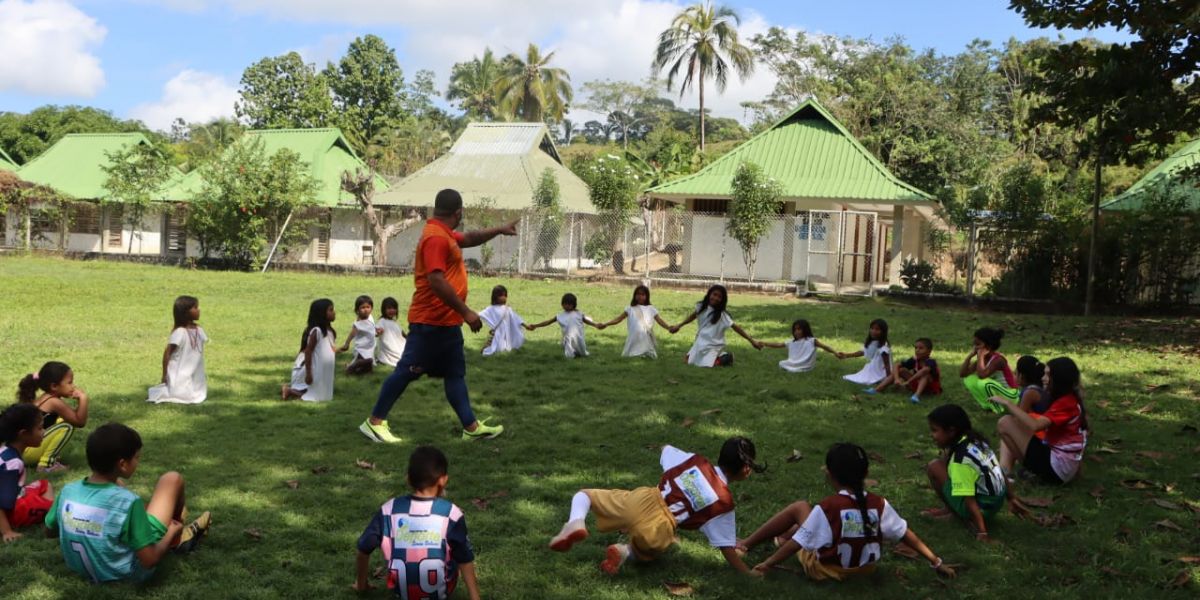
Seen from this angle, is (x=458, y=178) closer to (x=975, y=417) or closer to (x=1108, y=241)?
(x=1108, y=241)

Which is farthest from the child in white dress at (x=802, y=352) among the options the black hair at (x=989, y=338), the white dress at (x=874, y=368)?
the black hair at (x=989, y=338)

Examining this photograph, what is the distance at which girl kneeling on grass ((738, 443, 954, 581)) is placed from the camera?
4703 mm

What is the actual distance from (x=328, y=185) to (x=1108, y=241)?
26.7m

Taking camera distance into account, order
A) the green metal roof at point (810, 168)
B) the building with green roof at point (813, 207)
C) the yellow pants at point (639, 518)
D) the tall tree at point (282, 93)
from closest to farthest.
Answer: the yellow pants at point (639, 518)
the building with green roof at point (813, 207)
the green metal roof at point (810, 168)
the tall tree at point (282, 93)

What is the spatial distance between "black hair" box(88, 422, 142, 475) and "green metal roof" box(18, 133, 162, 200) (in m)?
36.7

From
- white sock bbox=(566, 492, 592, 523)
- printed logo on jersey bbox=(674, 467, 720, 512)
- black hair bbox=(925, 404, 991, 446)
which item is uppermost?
black hair bbox=(925, 404, 991, 446)

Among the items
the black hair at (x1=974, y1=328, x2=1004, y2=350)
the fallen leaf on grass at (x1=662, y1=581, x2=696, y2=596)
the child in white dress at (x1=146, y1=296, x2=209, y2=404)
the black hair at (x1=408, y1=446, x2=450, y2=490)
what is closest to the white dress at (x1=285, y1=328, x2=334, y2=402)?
the child in white dress at (x1=146, y1=296, x2=209, y2=404)

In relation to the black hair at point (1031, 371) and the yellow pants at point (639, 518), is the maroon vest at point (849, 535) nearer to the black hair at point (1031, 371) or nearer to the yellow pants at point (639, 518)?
the yellow pants at point (639, 518)

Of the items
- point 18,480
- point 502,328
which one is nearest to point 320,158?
point 502,328

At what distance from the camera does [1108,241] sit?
20906mm

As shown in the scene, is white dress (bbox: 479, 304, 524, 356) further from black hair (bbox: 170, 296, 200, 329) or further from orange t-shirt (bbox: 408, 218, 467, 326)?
orange t-shirt (bbox: 408, 218, 467, 326)

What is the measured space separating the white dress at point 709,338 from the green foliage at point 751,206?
14.5 meters

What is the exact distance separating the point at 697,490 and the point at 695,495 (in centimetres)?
3

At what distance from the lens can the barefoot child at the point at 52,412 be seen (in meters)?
6.21
